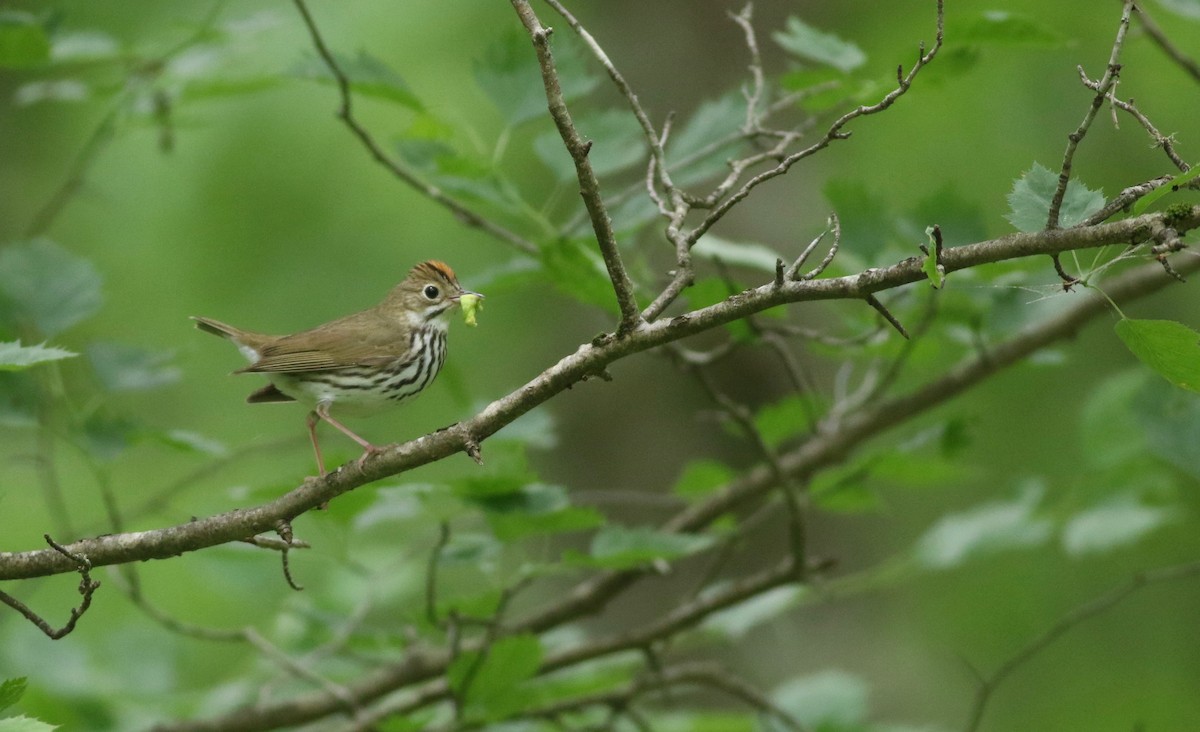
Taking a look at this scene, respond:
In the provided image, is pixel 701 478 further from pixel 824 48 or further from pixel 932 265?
pixel 932 265

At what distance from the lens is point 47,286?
3.53m

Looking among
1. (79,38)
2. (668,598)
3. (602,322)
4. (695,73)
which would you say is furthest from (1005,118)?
(79,38)

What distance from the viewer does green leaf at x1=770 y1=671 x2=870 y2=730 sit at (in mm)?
4199

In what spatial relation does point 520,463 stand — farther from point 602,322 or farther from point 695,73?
point 695,73

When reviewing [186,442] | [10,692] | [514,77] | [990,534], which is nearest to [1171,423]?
[990,534]

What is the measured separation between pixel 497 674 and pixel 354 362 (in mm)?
1139

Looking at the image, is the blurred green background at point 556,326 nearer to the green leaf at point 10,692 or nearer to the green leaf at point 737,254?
the green leaf at point 737,254

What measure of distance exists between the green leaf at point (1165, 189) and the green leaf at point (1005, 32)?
1599 millimetres

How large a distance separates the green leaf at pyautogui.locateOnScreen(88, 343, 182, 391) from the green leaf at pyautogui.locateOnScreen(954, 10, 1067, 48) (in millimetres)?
2503

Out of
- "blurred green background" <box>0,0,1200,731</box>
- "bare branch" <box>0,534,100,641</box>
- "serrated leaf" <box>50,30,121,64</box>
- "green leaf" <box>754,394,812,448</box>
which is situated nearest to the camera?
"bare branch" <box>0,534,100,641</box>

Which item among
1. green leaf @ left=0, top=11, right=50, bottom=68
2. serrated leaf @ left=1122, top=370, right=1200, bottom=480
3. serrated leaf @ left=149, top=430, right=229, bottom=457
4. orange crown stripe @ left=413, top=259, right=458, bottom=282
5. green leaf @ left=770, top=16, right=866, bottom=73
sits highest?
green leaf @ left=770, top=16, right=866, bottom=73

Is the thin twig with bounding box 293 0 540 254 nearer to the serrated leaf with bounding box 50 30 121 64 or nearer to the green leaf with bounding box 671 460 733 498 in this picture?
the serrated leaf with bounding box 50 30 121 64

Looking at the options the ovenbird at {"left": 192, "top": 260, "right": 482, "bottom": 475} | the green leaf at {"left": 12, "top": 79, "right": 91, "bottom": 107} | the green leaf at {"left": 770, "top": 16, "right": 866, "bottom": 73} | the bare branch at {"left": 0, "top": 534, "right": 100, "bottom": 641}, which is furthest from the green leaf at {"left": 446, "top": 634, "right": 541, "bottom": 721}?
the green leaf at {"left": 12, "top": 79, "right": 91, "bottom": 107}

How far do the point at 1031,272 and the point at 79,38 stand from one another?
313 centimetres
